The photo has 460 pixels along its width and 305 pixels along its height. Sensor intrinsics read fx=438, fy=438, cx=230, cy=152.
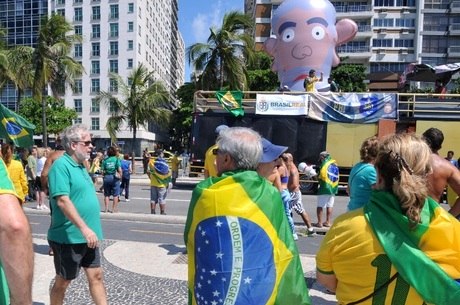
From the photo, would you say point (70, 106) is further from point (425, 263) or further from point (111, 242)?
point (425, 263)

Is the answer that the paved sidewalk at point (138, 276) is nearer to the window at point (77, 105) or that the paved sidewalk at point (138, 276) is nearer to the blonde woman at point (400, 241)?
the blonde woman at point (400, 241)

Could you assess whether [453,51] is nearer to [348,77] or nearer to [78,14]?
[348,77]

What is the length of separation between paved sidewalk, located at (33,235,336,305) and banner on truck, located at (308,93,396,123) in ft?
29.9

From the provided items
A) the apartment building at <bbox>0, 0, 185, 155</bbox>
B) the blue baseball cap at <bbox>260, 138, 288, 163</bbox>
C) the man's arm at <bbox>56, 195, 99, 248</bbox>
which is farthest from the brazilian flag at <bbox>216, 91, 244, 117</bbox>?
the apartment building at <bbox>0, 0, 185, 155</bbox>

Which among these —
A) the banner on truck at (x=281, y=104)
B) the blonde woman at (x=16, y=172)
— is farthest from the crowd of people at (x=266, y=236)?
the banner on truck at (x=281, y=104)

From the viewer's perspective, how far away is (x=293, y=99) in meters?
14.6

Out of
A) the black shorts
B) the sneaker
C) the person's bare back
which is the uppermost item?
the person's bare back

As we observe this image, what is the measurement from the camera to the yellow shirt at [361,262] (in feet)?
5.85

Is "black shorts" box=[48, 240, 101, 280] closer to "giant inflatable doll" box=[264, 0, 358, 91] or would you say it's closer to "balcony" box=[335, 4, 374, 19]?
"giant inflatable doll" box=[264, 0, 358, 91]

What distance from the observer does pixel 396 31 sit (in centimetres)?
5769

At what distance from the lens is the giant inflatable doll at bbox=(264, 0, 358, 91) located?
15648mm

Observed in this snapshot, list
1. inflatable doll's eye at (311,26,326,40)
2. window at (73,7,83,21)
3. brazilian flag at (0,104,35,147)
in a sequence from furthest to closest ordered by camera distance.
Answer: window at (73,7,83,21) < inflatable doll's eye at (311,26,326,40) < brazilian flag at (0,104,35,147)

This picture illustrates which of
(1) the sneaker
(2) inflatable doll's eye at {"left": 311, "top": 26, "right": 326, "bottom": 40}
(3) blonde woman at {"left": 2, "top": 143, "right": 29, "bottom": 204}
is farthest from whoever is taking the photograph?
(2) inflatable doll's eye at {"left": 311, "top": 26, "right": 326, "bottom": 40}

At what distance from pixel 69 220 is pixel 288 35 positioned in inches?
543
